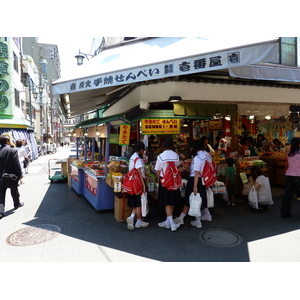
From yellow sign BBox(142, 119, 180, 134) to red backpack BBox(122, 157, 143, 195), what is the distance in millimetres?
1480

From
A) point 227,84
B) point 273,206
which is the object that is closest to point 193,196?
point 273,206

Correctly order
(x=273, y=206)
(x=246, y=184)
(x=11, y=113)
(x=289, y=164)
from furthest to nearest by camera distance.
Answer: (x=11, y=113) < (x=246, y=184) < (x=273, y=206) < (x=289, y=164)

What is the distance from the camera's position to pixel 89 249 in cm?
421

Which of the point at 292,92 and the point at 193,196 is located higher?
the point at 292,92

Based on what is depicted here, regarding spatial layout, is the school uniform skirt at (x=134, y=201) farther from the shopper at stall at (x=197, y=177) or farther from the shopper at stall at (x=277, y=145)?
the shopper at stall at (x=277, y=145)

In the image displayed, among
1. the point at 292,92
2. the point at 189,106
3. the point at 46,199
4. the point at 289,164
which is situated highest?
the point at 292,92

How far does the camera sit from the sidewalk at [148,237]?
3.93m

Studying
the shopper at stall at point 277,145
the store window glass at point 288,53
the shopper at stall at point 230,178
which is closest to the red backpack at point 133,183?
the shopper at stall at point 230,178

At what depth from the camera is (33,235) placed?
4891 mm

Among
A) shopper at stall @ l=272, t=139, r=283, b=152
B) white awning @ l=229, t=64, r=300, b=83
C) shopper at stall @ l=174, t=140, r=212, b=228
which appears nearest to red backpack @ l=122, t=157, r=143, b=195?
shopper at stall @ l=174, t=140, r=212, b=228

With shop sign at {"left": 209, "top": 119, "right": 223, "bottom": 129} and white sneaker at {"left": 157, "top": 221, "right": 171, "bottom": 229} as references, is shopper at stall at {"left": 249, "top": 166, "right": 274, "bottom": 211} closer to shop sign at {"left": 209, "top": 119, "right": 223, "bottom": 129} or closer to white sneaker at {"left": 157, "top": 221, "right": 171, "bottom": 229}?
white sneaker at {"left": 157, "top": 221, "right": 171, "bottom": 229}

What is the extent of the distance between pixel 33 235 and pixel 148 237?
2.51m

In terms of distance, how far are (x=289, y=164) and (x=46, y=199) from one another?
7633 mm

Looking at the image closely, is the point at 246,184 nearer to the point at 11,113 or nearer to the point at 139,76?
the point at 139,76
